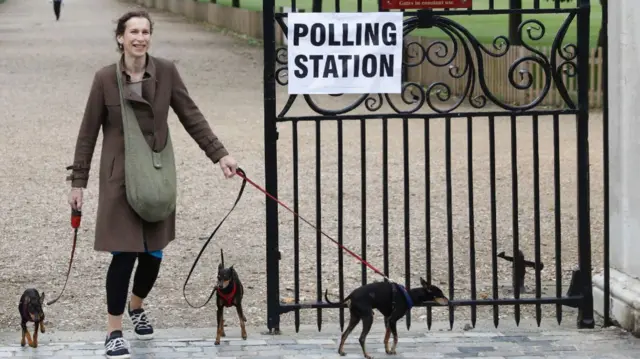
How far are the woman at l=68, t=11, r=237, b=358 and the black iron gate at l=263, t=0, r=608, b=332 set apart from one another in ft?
2.15

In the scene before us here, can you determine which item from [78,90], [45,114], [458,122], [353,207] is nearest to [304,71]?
[353,207]

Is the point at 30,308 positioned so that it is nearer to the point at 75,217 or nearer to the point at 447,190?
the point at 75,217

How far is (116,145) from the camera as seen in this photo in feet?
20.2

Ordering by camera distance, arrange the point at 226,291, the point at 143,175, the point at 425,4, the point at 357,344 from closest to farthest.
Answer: the point at 143,175
the point at 226,291
the point at 357,344
the point at 425,4

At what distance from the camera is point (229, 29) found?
38.9 m

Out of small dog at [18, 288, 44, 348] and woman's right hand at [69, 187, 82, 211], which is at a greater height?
woman's right hand at [69, 187, 82, 211]

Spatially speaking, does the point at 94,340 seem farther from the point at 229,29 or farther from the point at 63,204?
the point at 229,29

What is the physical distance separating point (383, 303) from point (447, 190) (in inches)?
35.3

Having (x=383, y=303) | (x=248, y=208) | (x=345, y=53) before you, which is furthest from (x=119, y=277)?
(x=248, y=208)

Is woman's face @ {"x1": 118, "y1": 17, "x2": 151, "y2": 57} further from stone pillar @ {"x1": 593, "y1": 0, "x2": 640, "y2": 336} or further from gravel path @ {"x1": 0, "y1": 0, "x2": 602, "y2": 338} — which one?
stone pillar @ {"x1": 593, "y1": 0, "x2": 640, "y2": 336}

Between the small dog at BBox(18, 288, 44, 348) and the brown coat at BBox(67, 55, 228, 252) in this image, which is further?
the small dog at BBox(18, 288, 44, 348)

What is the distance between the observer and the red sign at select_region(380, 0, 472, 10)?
6.65m

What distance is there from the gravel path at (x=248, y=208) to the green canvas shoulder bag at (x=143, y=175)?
1.43 m

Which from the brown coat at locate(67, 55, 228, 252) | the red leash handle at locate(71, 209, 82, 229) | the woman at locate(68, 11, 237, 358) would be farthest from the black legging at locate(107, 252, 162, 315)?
the red leash handle at locate(71, 209, 82, 229)
